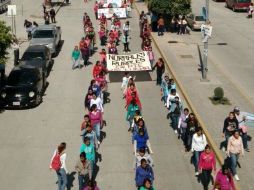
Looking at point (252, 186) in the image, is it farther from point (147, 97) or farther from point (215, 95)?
point (147, 97)

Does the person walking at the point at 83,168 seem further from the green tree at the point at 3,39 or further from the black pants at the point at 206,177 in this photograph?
the green tree at the point at 3,39

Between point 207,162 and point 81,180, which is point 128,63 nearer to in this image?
point 207,162

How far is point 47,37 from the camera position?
3362 cm

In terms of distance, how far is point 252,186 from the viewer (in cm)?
1560

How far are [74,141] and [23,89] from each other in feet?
16.8

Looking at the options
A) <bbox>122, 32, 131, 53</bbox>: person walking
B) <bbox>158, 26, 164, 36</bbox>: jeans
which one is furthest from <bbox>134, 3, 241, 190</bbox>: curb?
<bbox>158, 26, 164, 36</bbox>: jeans

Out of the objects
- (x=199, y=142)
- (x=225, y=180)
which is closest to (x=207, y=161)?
(x=199, y=142)

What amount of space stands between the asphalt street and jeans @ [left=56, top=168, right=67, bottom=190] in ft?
3.10

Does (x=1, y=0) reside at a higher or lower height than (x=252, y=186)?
higher

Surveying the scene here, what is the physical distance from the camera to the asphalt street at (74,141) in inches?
639

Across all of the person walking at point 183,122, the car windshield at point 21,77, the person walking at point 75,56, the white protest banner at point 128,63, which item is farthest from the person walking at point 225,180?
Result: the person walking at point 75,56

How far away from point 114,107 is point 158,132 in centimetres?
374

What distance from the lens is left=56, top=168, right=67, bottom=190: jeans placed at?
14648 mm

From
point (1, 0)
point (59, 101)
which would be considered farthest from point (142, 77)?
point (1, 0)
